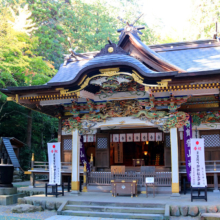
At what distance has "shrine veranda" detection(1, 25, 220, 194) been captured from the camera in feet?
29.1

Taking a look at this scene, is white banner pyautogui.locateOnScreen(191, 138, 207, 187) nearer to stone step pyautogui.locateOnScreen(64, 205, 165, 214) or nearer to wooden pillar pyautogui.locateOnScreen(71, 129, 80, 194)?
stone step pyautogui.locateOnScreen(64, 205, 165, 214)

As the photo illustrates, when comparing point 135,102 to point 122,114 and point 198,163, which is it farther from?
point 198,163

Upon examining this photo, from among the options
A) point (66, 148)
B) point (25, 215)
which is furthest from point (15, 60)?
point (25, 215)

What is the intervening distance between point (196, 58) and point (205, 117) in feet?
10.2

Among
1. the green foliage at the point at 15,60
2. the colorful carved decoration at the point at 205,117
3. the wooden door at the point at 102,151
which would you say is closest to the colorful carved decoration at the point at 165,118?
the colorful carved decoration at the point at 205,117

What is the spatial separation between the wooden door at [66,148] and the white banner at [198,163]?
6373 millimetres

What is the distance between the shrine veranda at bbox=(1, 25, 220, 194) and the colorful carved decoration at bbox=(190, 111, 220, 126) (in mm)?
39

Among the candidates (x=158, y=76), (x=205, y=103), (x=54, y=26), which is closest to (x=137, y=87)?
(x=158, y=76)

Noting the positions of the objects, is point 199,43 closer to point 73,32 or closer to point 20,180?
point 20,180

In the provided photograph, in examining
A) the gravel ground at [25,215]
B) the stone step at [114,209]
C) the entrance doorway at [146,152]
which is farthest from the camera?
the entrance doorway at [146,152]

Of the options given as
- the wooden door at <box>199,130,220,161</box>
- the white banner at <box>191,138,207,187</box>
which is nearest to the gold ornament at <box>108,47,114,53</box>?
the white banner at <box>191,138,207,187</box>

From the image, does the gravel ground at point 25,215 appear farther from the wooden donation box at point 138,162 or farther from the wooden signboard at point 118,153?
the wooden signboard at point 118,153

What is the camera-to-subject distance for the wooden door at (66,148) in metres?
12.9

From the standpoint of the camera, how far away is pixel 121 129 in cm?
1320
